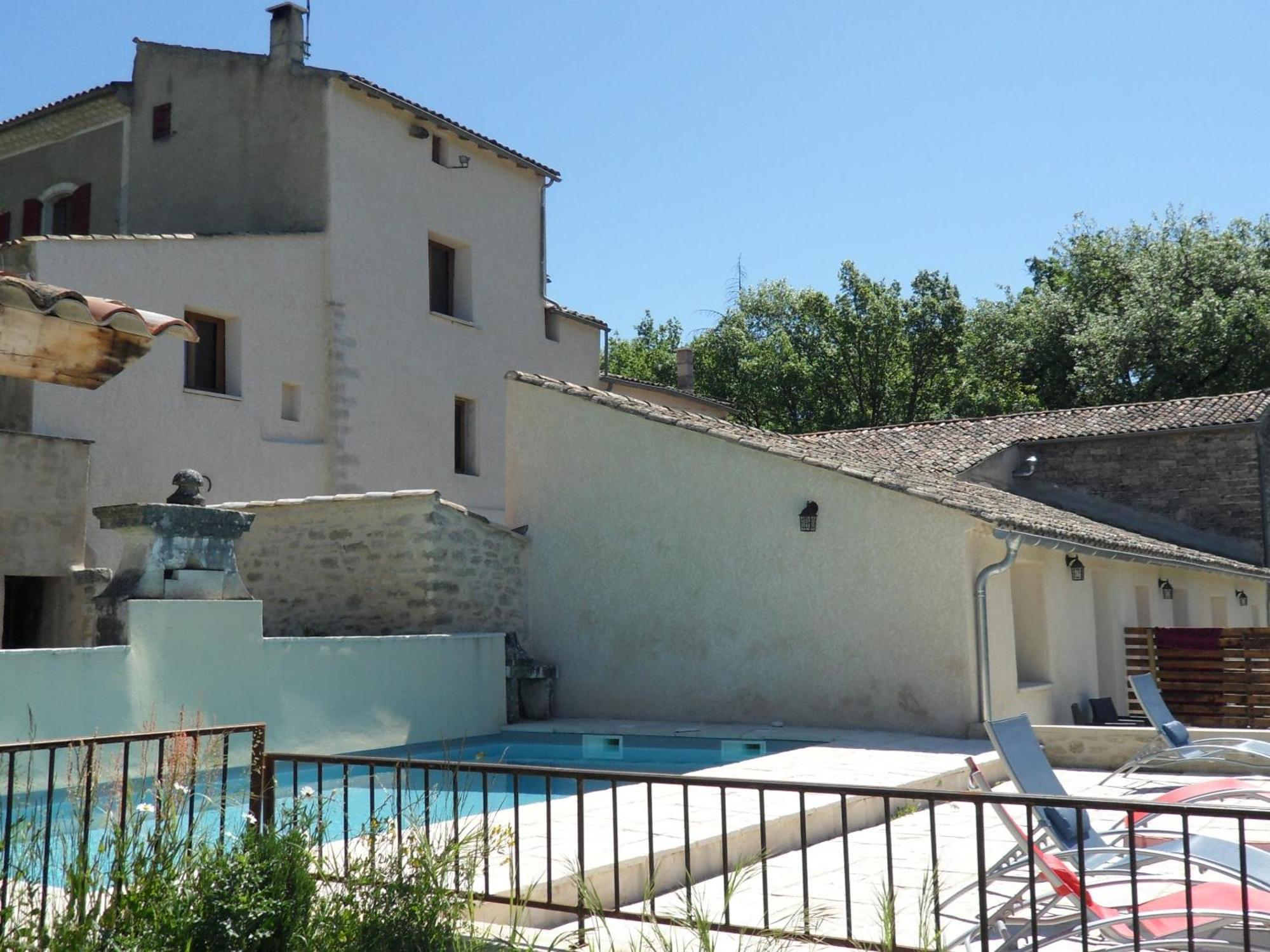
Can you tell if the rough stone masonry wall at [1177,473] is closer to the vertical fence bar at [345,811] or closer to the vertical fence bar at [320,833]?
the vertical fence bar at [345,811]

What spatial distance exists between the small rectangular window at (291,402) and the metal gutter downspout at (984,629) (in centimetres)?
1036

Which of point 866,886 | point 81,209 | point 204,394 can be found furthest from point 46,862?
point 81,209

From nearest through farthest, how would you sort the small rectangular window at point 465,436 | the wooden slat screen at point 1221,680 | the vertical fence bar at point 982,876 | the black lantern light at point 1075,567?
the vertical fence bar at point 982,876 < the wooden slat screen at point 1221,680 < the black lantern light at point 1075,567 < the small rectangular window at point 465,436

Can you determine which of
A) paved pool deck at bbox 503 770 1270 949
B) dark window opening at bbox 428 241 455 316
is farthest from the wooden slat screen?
dark window opening at bbox 428 241 455 316

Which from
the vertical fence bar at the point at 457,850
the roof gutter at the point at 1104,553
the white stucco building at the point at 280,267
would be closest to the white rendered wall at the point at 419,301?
the white stucco building at the point at 280,267

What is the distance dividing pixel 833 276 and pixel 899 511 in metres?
26.5

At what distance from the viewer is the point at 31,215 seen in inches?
809

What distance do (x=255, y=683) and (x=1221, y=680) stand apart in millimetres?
10843

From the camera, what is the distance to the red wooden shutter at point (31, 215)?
20.5 m

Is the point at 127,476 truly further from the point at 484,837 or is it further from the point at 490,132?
the point at 484,837

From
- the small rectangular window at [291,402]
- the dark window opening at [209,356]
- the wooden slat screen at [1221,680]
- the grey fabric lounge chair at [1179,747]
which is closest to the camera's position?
the grey fabric lounge chair at [1179,747]

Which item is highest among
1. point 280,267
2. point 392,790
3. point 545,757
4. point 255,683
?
point 280,267

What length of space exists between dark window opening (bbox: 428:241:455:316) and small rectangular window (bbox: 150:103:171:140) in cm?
440

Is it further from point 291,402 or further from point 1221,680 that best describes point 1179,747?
point 291,402
